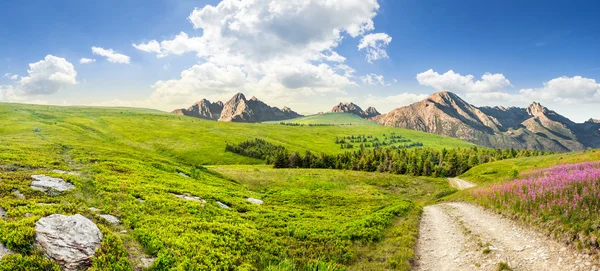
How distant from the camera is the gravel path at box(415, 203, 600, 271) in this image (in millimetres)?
11648

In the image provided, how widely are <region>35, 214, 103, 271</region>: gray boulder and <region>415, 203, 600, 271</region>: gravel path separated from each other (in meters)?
15.5

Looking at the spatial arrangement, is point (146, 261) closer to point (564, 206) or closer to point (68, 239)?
point (68, 239)

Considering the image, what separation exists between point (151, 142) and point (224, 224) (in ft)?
597

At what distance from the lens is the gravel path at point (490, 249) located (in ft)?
38.2

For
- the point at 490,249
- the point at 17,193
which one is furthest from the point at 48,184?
the point at 490,249

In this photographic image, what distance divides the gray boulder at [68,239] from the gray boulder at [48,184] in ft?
25.8

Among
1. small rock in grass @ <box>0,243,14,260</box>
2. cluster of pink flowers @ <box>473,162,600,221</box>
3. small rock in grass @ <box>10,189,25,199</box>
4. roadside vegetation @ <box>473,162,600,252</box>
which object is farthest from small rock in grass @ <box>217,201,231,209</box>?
cluster of pink flowers @ <box>473,162,600,221</box>

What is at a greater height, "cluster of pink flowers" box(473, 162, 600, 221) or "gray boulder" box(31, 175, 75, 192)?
"cluster of pink flowers" box(473, 162, 600, 221)

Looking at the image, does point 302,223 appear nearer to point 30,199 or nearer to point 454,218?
point 454,218

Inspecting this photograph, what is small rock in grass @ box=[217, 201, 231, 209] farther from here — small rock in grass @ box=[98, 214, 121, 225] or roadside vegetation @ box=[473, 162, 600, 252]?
roadside vegetation @ box=[473, 162, 600, 252]

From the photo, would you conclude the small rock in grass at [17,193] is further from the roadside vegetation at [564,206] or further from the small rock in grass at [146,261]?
the roadside vegetation at [564,206]

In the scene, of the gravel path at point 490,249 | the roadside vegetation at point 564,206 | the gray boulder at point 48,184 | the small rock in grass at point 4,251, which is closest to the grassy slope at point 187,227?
the small rock in grass at point 4,251

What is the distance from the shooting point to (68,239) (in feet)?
36.5

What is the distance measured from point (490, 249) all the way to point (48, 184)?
27.9 m
